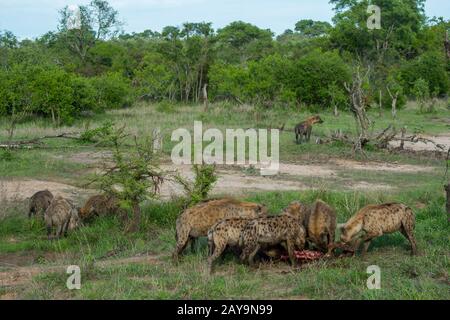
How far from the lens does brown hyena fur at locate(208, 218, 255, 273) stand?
23.4 feet

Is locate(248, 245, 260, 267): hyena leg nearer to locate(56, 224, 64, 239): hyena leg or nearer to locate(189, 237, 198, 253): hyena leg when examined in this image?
locate(189, 237, 198, 253): hyena leg

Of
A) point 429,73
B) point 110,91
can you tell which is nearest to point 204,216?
point 110,91

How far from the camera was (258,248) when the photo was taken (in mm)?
7184

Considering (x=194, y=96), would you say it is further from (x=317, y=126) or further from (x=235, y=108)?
(x=317, y=126)

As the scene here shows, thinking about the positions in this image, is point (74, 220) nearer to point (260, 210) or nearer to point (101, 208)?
point (101, 208)

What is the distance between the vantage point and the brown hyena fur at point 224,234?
7.13 m

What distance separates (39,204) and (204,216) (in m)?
3.55

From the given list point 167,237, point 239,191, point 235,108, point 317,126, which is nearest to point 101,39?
point 235,108

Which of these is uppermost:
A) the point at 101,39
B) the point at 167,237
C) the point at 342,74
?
the point at 101,39

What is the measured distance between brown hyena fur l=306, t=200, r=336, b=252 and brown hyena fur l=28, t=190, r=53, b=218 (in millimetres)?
4563

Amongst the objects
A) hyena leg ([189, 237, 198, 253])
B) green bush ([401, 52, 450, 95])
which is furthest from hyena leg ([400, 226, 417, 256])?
green bush ([401, 52, 450, 95])

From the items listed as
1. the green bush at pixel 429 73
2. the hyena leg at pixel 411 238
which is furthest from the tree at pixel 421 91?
the hyena leg at pixel 411 238

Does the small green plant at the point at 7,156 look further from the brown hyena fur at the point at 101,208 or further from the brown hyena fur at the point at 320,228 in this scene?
the brown hyena fur at the point at 320,228
